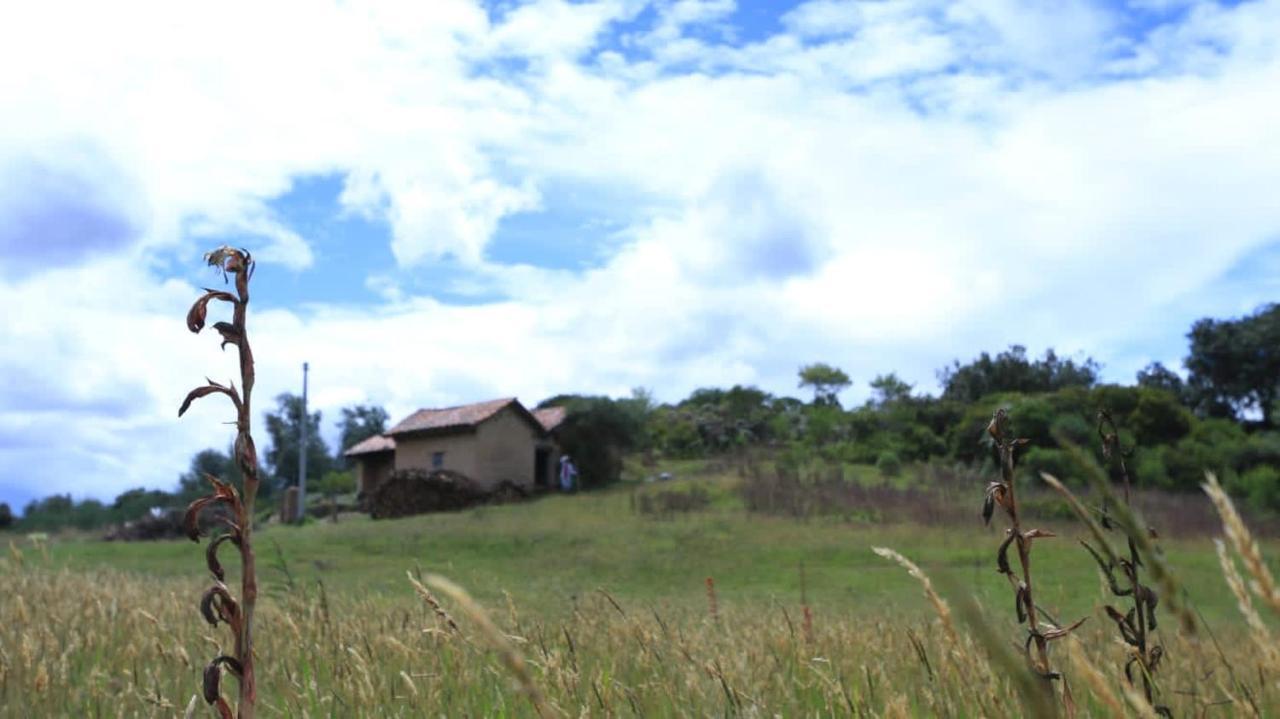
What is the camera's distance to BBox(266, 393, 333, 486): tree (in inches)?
2608

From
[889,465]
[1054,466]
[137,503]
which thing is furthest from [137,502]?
[1054,466]

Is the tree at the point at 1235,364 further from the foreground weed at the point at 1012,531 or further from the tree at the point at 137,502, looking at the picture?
the foreground weed at the point at 1012,531

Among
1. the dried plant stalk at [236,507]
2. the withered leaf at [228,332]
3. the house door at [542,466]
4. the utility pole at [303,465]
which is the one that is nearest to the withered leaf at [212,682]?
the dried plant stalk at [236,507]

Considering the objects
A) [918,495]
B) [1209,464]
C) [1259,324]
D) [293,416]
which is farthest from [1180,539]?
[293,416]

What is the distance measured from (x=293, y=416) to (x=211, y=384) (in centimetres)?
6943

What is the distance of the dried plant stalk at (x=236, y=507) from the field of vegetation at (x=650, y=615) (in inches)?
6.1

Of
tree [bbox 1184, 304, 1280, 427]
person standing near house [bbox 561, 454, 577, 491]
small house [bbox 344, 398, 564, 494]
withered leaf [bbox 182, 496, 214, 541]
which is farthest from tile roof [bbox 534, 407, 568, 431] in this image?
withered leaf [bbox 182, 496, 214, 541]

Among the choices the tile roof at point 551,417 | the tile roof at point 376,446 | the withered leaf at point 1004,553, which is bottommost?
the withered leaf at point 1004,553

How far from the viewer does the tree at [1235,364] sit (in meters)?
48.2

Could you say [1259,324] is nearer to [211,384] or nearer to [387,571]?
[387,571]

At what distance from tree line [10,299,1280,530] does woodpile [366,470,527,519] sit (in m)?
6.87

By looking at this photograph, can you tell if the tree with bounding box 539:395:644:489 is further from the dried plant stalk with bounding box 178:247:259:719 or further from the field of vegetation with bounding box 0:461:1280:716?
the dried plant stalk with bounding box 178:247:259:719

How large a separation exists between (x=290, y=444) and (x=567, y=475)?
32309 millimetres

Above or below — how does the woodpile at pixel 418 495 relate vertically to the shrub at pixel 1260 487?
above
